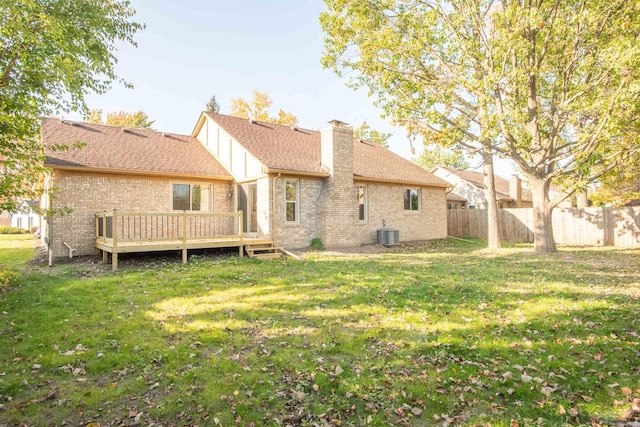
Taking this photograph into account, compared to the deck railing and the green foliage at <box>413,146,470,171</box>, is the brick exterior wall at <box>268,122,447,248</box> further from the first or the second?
the green foliage at <box>413,146,470,171</box>

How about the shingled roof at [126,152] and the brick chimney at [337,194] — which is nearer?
the shingled roof at [126,152]

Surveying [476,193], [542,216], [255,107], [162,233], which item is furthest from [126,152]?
[476,193]

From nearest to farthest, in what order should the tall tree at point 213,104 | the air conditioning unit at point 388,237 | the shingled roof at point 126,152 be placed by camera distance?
the shingled roof at point 126,152
the air conditioning unit at point 388,237
the tall tree at point 213,104

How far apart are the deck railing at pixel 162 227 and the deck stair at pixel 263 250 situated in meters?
0.59

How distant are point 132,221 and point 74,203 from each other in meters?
1.86

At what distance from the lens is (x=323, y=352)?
443 cm

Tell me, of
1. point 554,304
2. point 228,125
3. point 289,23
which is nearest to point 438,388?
point 554,304

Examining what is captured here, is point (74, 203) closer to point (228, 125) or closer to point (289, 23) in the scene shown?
point (228, 125)

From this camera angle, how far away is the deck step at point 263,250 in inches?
486

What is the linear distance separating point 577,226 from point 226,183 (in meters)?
16.8

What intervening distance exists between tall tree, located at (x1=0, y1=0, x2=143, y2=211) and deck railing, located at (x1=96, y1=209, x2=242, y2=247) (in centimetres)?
251

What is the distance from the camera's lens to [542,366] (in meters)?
3.94

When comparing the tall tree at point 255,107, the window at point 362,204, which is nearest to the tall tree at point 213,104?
the tall tree at point 255,107

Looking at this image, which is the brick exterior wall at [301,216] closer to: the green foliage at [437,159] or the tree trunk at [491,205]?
the tree trunk at [491,205]
